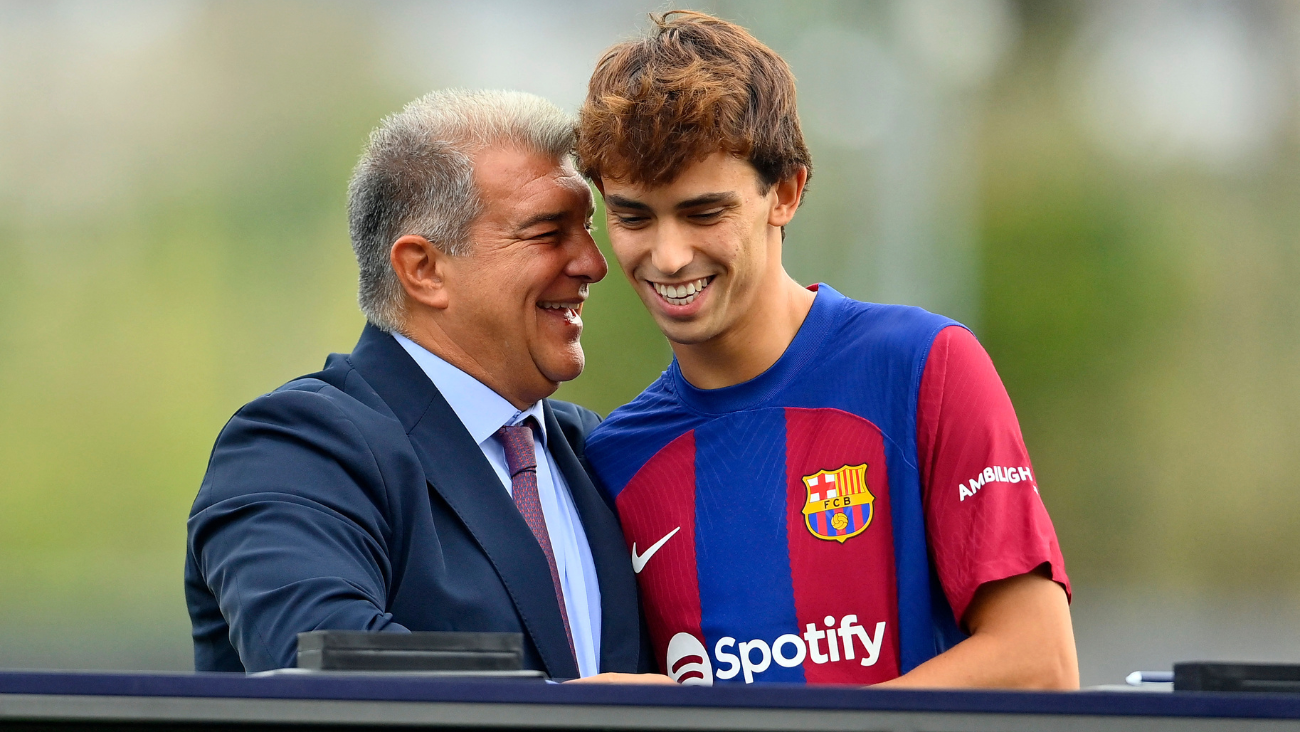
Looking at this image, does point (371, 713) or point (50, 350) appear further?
point (50, 350)

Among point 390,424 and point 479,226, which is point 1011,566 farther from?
point 479,226

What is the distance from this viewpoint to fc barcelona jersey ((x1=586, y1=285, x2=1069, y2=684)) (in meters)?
2.09

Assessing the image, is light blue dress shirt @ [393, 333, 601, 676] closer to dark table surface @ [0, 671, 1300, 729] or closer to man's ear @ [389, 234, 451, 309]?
man's ear @ [389, 234, 451, 309]

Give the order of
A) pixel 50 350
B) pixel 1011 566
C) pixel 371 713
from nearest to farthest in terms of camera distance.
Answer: pixel 371 713, pixel 1011 566, pixel 50 350

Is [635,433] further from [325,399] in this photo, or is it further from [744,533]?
[325,399]

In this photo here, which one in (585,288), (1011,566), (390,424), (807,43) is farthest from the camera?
(807,43)

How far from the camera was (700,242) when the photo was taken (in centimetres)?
224

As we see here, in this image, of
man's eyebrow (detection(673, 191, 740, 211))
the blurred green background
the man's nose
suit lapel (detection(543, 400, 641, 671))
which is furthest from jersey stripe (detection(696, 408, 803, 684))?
the blurred green background

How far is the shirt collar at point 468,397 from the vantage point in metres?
2.48

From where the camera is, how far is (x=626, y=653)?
2.30 m

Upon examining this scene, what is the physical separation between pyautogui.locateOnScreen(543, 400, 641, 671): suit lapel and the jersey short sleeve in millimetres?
541

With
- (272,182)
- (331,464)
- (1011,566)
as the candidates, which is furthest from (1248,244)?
(331,464)

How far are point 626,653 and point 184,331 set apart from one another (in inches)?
188

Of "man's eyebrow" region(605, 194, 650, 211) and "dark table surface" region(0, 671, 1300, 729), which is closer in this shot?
"dark table surface" region(0, 671, 1300, 729)
